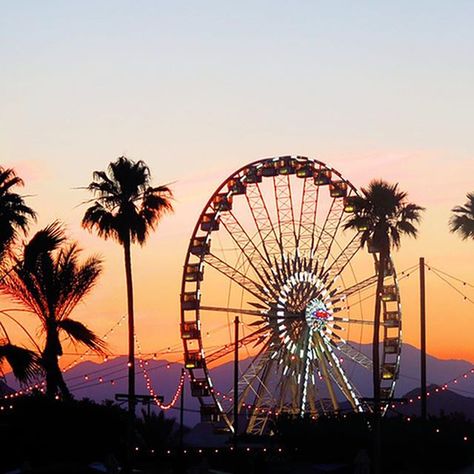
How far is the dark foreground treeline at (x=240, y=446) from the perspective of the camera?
192 feet

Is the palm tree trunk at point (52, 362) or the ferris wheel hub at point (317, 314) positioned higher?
the ferris wheel hub at point (317, 314)

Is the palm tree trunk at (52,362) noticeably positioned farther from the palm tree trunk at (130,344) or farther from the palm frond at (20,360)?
the palm frond at (20,360)

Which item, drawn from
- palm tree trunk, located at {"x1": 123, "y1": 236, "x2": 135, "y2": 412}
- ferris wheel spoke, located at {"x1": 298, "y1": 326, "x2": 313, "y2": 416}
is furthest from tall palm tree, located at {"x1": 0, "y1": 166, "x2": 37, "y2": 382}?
ferris wheel spoke, located at {"x1": 298, "y1": 326, "x2": 313, "y2": 416}

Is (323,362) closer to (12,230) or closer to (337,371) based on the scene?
(337,371)

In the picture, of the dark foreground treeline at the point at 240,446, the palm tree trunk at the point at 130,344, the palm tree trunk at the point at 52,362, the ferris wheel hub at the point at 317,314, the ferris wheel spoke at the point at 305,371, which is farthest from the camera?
the ferris wheel hub at the point at 317,314

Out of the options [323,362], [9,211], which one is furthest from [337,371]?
[9,211]

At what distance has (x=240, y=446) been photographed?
235 ft

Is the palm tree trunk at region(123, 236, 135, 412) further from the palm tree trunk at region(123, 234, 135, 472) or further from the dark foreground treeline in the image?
the dark foreground treeline

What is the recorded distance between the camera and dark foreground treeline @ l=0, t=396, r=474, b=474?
5838 cm

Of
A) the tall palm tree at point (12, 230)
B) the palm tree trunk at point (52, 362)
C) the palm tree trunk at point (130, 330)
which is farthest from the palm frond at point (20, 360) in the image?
the palm tree trunk at point (130, 330)

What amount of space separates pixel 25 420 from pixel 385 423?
724 inches

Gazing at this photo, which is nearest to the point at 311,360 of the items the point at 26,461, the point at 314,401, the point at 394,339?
the point at 314,401

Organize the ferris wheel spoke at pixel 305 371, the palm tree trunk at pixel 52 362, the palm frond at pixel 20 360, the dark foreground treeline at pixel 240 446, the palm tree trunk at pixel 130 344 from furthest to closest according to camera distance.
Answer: the ferris wheel spoke at pixel 305 371 → the dark foreground treeline at pixel 240 446 → the palm tree trunk at pixel 130 344 → the palm tree trunk at pixel 52 362 → the palm frond at pixel 20 360

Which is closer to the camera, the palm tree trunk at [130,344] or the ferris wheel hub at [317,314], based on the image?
the palm tree trunk at [130,344]
